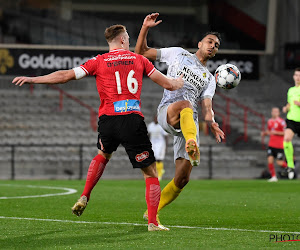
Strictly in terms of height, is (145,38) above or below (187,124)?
above

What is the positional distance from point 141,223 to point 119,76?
1.94 m

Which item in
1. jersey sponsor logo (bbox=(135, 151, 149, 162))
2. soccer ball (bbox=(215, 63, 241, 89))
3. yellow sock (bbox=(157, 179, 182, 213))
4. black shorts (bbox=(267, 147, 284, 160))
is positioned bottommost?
yellow sock (bbox=(157, 179, 182, 213))

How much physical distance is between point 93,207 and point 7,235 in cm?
363

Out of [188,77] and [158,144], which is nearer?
[188,77]

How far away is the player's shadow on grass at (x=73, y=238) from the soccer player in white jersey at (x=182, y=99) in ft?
3.17

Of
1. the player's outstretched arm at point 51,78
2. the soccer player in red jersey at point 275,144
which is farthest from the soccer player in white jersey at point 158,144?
the player's outstretched arm at point 51,78

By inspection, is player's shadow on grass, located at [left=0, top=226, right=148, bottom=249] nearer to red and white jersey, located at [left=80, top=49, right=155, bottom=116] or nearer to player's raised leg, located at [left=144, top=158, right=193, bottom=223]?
player's raised leg, located at [left=144, top=158, right=193, bottom=223]

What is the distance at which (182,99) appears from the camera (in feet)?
26.3

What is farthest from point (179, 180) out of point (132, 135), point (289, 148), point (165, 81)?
point (289, 148)

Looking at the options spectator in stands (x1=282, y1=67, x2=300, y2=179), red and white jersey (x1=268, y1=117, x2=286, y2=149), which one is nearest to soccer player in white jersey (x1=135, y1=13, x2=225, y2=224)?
spectator in stands (x1=282, y1=67, x2=300, y2=179)

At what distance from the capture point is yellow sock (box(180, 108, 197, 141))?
7.37 m

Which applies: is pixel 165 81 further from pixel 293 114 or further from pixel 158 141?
pixel 158 141

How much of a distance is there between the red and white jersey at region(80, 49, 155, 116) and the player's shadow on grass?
123 cm

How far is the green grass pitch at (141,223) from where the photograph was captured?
6.15 m
